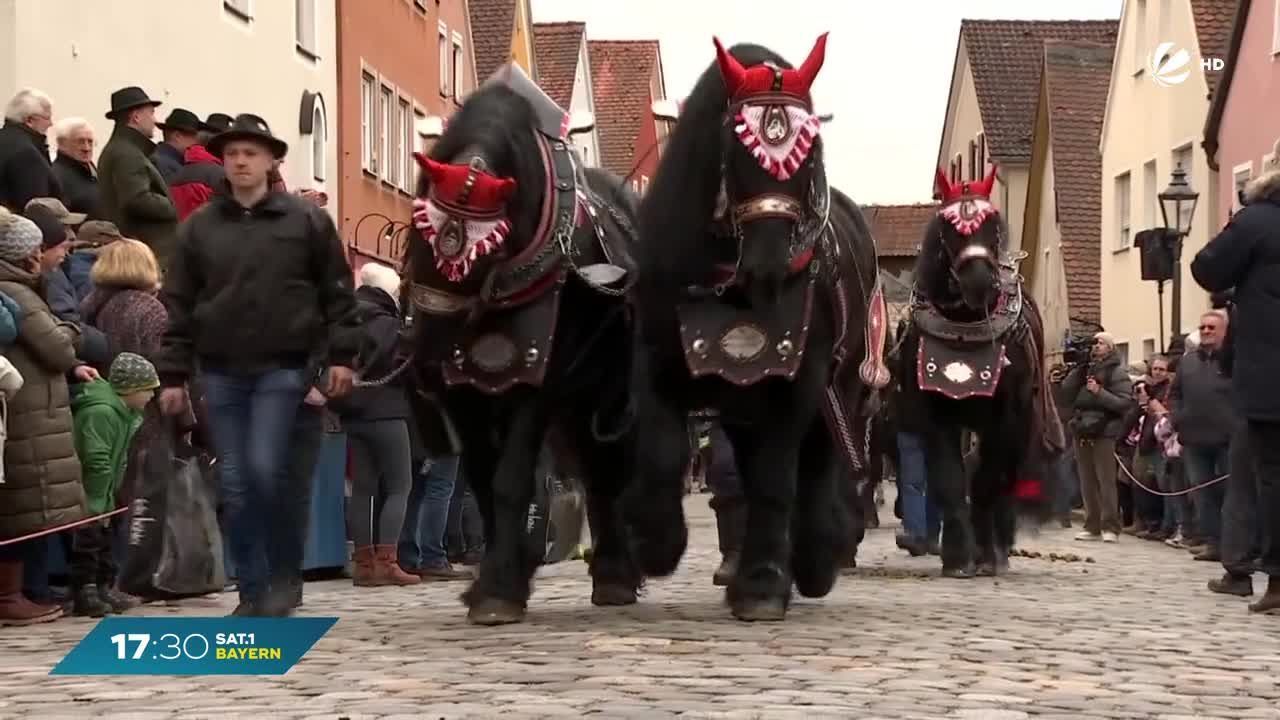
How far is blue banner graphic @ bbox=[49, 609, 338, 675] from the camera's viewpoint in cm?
723

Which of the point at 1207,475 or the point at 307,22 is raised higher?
the point at 307,22

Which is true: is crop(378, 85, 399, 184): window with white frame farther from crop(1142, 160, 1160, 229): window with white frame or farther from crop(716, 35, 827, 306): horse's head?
crop(716, 35, 827, 306): horse's head

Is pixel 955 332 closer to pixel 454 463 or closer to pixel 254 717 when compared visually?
pixel 454 463

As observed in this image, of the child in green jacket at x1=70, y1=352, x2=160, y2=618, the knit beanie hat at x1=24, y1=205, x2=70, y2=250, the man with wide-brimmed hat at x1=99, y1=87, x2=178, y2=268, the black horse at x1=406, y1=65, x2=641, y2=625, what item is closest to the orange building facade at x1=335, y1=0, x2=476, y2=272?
the man with wide-brimmed hat at x1=99, y1=87, x2=178, y2=268

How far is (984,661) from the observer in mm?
8664

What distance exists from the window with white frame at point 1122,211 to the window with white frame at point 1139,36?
2.19 meters

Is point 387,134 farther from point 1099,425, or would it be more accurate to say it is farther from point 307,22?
point 1099,425

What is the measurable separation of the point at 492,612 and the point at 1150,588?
5.42 metres

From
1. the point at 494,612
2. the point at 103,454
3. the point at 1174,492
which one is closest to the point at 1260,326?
the point at 494,612

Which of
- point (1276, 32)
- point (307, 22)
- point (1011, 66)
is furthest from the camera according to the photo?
point (1011, 66)

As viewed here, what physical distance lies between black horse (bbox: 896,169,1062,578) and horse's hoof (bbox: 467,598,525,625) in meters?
5.19

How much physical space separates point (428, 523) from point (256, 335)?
5.05m

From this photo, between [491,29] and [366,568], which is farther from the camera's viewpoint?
[491,29]

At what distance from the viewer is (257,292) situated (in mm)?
10016
